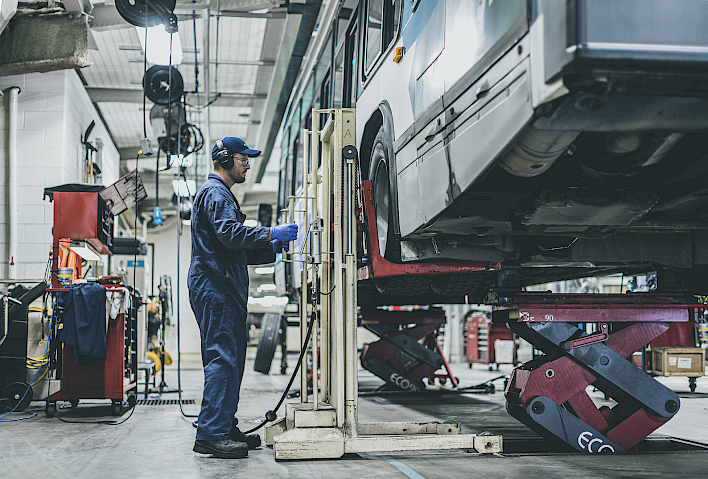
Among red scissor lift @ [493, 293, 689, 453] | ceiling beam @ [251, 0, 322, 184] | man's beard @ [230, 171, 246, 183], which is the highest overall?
ceiling beam @ [251, 0, 322, 184]

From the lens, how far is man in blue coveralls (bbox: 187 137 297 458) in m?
3.63

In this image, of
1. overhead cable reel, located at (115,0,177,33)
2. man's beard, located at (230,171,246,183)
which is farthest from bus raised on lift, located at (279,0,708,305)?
overhead cable reel, located at (115,0,177,33)

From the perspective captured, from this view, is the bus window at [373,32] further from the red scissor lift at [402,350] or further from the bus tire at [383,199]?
the red scissor lift at [402,350]

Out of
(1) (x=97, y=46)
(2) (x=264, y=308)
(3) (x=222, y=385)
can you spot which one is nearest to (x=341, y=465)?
(3) (x=222, y=385)

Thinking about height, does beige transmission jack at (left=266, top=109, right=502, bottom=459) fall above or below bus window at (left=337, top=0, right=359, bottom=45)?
below

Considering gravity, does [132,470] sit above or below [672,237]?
below

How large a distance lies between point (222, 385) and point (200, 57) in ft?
27.7

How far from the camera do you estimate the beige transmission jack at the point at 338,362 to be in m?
3.62

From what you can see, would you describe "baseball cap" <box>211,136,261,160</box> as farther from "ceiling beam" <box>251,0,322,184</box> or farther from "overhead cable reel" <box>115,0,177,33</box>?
"ceiling beam" <box>251,0,322,184</box>

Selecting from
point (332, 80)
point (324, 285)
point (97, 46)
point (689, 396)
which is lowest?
point (689, 396)

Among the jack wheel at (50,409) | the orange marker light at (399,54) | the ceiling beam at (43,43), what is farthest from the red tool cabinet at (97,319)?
the orange marker light at (399,54)

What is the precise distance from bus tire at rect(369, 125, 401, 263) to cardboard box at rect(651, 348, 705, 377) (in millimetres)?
4793

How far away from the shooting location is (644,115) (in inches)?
94.8

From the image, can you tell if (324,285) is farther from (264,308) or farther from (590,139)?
(264,308)
